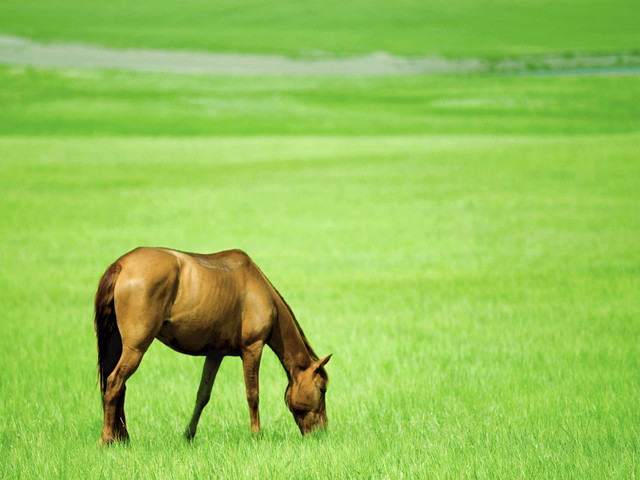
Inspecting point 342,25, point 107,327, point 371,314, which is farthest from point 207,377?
point 342,25

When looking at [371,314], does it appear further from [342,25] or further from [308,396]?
[342,25]

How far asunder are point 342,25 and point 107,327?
121 m

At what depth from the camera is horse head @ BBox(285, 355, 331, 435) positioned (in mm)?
5719

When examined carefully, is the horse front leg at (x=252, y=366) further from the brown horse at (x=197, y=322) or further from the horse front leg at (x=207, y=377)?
the horse front leg at (x=207, y=377)

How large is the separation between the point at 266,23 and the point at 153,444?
12180 cm

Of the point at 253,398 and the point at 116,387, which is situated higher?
the point at 116,387

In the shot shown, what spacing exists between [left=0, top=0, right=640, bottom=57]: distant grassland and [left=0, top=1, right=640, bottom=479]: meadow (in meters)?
54.8

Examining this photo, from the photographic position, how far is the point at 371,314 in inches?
492

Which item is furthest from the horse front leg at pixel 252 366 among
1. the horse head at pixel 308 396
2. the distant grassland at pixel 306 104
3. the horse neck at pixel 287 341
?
the distant grassland at pixel 306 104

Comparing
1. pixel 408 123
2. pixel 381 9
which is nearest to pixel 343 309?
pixel 408 123

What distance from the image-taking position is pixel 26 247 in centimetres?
1909

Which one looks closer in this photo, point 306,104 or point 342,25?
point 306,104

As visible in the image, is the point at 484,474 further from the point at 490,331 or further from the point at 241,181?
the point at 241,181

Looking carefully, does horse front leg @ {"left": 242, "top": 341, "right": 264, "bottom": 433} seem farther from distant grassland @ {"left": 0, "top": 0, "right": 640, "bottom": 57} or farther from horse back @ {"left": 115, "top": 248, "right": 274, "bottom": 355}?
distant grassland @ {"left": 0, "top": 0, "right": 640, "bottom": 57}
